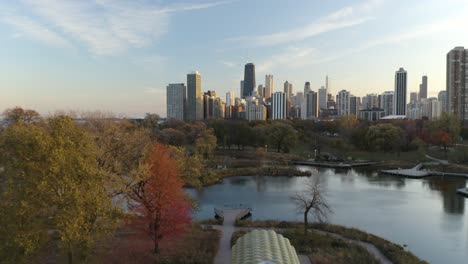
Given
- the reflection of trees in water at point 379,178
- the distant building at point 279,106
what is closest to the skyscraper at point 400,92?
the distant building at point 279,106

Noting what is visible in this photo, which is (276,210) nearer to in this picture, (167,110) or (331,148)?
(331,148)

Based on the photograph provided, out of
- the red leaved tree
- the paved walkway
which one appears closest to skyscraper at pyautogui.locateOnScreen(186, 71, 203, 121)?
the paved walkway

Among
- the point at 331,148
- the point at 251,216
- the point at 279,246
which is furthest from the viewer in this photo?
the point at 331,148

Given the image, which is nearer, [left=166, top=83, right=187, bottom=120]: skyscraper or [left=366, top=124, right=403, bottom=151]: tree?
[left=366, top=124, right=403, bottom=151]: tree

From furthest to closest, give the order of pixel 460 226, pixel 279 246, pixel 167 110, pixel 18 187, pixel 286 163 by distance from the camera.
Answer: pixel 167 110 → pixel 286 163 → pixel 460 226 → pixel 279 246 → pixel 18 187

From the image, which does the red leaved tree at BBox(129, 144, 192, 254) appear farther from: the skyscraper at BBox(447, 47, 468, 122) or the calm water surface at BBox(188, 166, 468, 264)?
the skyscraper at BBox(447, 47, 468, 122)

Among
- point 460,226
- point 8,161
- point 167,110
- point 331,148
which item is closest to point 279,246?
point 8,161

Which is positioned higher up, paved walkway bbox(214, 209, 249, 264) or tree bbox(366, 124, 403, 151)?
tree bbox(366, 124, 403, 151)

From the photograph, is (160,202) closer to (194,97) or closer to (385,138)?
(385,138)

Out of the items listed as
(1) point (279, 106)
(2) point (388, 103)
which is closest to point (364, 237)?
(1) point (279, 106)
